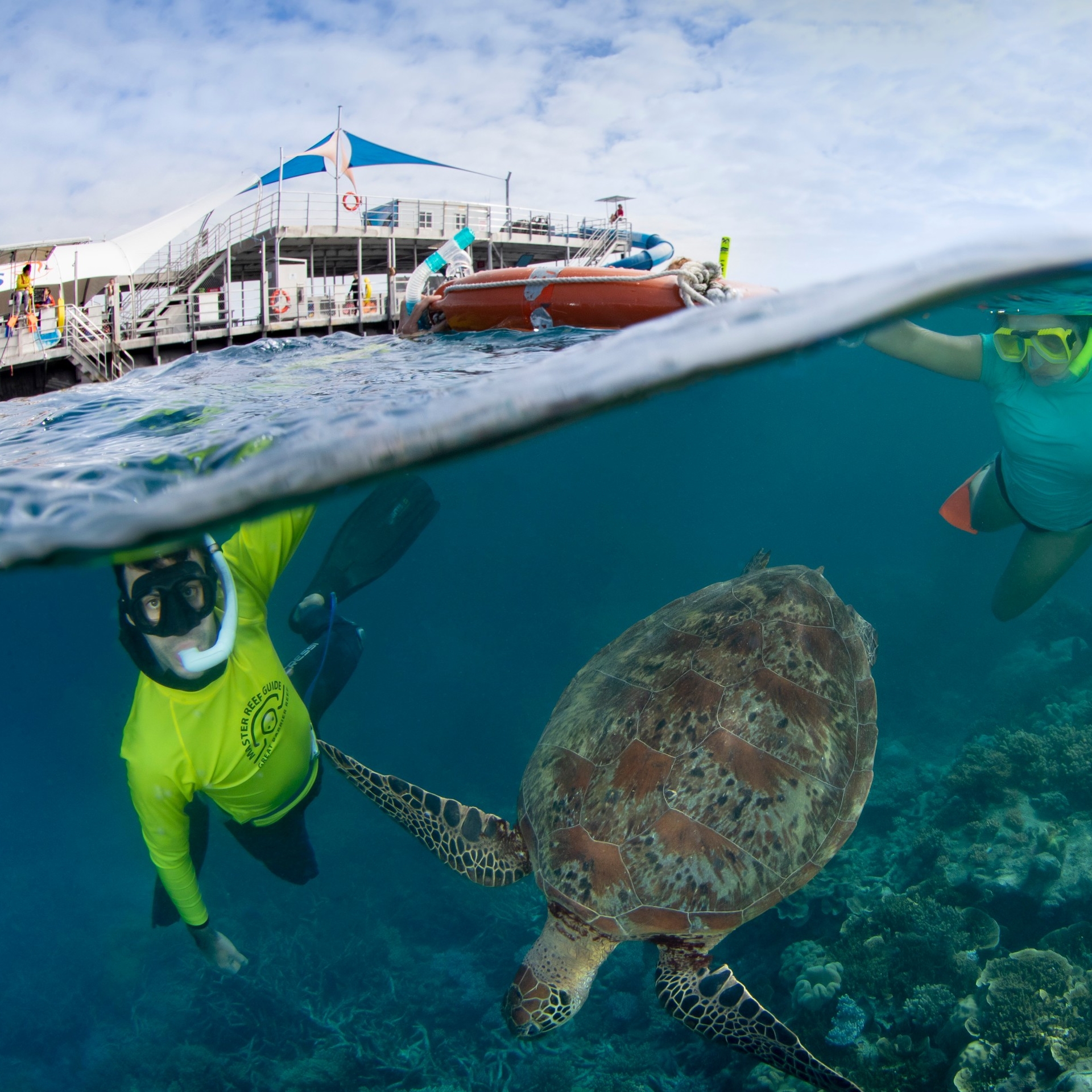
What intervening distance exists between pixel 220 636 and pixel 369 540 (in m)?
4.07

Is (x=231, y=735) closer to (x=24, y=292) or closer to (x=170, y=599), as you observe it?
(x=170, y=599)

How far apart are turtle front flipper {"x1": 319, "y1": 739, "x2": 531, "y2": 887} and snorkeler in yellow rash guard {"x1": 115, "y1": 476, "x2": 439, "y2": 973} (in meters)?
1.05

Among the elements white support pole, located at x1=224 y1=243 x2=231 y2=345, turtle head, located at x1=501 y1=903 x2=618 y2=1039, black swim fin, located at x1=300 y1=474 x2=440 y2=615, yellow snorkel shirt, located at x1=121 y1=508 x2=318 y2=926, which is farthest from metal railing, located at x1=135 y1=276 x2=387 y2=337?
turtle head, located at x1=501 y1=903 x2=618 y2=1039

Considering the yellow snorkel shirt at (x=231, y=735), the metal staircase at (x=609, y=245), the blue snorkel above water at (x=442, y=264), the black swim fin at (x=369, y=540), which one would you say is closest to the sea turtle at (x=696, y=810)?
the yellow snorkel shirt at (x=231, y=735)

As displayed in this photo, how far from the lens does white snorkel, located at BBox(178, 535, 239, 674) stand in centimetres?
373

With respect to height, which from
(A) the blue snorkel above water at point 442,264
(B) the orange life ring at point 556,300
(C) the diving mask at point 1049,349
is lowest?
(C) the diving mask at point 1049,349

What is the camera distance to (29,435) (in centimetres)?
446

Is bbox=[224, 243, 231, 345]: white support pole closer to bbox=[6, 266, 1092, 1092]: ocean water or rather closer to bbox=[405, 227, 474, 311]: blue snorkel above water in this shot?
bbox=[6, 266, 1092, 1092]: ocean water

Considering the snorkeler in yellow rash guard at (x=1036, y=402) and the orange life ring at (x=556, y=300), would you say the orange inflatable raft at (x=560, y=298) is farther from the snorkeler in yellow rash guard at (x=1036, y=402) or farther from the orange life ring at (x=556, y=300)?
the snorkeler in yellow rash guard at (x=1036, y=402)

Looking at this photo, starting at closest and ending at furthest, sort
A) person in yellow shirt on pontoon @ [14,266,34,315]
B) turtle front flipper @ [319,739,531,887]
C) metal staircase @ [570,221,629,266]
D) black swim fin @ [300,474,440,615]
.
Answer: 1. turtle front flipper @ [319,739,531,887]
2. black swim fin @ [300,474,440,615]
3. person in yellow shirt on pontoon @ [14,266,34,315]
4. metal staircase @ [570,221,629,266]

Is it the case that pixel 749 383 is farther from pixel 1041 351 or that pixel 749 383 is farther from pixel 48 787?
pixel 48 787

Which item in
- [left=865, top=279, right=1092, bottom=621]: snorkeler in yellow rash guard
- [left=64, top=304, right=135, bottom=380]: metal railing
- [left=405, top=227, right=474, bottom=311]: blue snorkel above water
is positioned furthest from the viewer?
[left=64, top=304, right=135, bottom=380]: metal railing

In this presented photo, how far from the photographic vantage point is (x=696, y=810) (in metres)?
3.29

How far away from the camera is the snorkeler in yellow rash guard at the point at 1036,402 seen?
15.6ft
